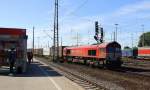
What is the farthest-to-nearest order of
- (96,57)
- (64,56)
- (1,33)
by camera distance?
(64,56) < (96,57) < (1,33)

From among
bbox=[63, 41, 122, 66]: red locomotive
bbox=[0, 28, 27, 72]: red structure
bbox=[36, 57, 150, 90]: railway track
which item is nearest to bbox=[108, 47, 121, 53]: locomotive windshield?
bbox=[63, 41, 122, 66]: red locomotive

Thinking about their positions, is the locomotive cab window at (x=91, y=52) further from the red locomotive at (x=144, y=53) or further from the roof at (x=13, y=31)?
the red locomotive at (x=144, y=53)

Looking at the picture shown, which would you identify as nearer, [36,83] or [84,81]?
[36,83]

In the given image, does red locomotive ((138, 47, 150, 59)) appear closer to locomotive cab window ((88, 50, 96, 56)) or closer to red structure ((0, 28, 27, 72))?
locomotive cab window ((88, 50, 96, 56))

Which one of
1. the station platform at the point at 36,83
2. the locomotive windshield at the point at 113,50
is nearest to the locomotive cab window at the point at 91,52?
the locomotive windshield at the point at 113,50

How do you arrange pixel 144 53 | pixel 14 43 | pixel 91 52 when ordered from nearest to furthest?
1. pixel 14 43
2. pixel 91 52
3. pixel 144 53

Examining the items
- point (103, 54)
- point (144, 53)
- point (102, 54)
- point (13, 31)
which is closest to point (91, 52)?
point (102, 54)

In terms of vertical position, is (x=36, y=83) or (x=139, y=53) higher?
(x=139, y=53)

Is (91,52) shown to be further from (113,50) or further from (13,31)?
(13,31)

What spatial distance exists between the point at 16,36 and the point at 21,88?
36.2 ft

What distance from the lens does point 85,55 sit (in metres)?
50.4

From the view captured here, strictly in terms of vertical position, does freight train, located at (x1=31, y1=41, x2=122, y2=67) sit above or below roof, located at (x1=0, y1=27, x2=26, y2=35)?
below

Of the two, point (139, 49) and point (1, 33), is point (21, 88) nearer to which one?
point (1, 33)

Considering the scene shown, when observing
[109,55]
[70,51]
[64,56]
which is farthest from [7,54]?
[64,56]
